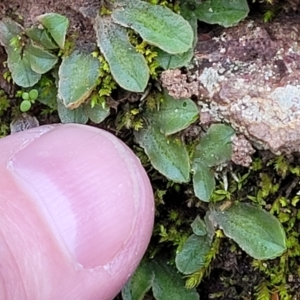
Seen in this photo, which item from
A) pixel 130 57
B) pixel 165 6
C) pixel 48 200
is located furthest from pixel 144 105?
pixel 48 200

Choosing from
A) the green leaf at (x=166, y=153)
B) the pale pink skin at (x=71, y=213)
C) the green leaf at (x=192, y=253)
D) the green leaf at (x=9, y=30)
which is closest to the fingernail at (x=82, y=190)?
the pale pink skin at (x=71, y=213)

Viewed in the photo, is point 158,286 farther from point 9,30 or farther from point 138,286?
point 9,30

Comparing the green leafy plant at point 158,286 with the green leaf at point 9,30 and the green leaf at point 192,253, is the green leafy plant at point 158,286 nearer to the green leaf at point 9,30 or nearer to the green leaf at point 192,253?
the green leaf at point 192,253

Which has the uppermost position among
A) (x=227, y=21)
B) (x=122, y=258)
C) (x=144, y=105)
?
(x=227, y=21)

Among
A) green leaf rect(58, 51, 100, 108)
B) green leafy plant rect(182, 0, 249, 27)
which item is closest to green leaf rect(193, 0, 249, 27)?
green leafy plant rect(182, 0, 249, 27)

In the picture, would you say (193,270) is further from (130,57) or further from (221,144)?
(130,57)

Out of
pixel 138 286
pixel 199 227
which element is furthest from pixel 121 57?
pixel 138 286

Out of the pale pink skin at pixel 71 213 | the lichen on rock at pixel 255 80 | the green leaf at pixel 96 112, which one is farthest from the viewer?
the green leaf at pixel 96 112
